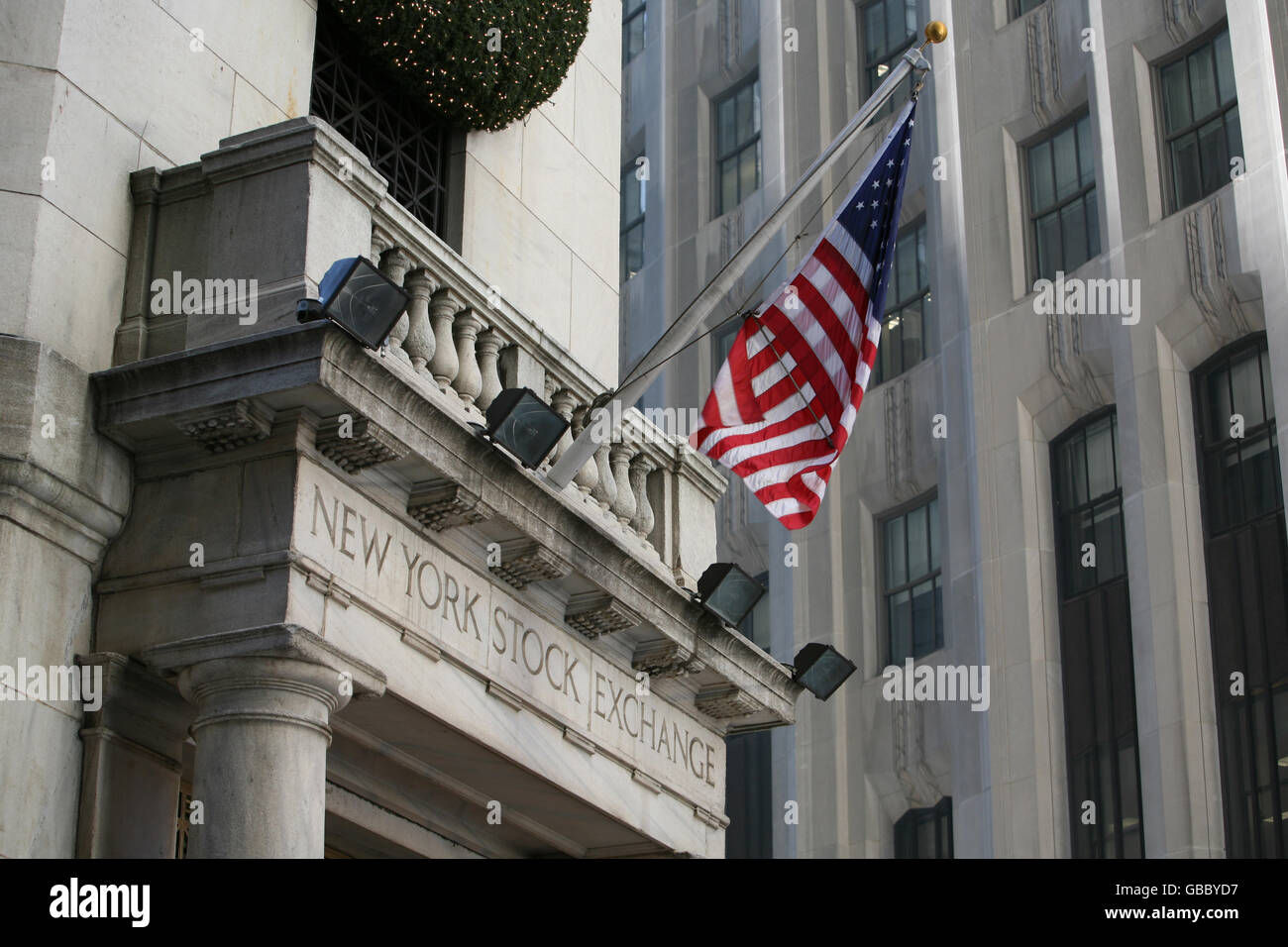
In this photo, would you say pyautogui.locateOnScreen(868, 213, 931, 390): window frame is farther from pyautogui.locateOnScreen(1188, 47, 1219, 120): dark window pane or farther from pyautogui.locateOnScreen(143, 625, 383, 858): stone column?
pyautogui.locateOnScreen(143, 625, 383, 858): stone column

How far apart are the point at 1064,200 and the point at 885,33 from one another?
8617 millimetres

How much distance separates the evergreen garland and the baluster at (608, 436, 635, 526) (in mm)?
2954

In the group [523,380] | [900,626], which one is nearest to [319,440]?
[523,380]

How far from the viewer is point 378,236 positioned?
42.3ft

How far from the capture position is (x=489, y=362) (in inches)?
540

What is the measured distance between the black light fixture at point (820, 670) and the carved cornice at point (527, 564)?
2.94 meters

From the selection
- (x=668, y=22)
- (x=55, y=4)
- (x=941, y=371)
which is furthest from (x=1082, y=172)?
(x=55, y=4)

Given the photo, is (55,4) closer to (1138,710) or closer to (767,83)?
(1138,710)

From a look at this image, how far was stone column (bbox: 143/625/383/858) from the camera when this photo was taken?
10883mm

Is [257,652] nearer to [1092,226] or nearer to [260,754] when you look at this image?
[260,754]

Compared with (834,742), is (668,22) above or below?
above

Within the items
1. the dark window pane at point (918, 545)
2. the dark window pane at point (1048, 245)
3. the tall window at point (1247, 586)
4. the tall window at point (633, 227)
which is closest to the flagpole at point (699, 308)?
the tall window at point (1247, 586)

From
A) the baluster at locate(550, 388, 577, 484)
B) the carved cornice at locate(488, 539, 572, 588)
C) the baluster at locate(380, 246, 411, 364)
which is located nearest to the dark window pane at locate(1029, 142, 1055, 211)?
the baluster at locate(550, 388, 577, 484)

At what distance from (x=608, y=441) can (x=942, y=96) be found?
29.1 metres
